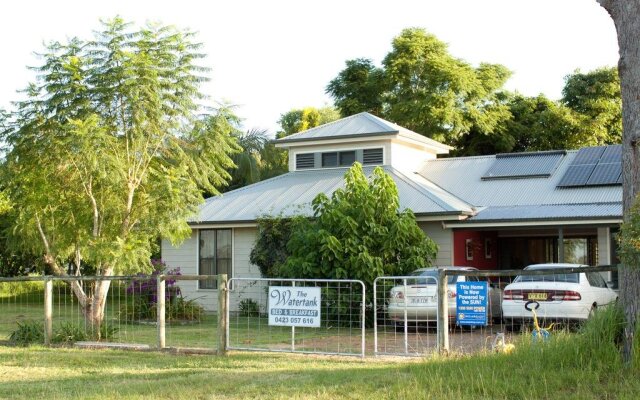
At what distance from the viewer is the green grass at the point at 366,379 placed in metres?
8.96

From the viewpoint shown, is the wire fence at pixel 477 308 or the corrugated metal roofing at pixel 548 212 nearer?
the wire fence at pixel 477 308

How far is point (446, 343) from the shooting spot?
12.7 metres

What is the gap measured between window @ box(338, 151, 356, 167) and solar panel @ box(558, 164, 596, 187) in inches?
263

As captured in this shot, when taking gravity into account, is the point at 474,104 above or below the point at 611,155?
above

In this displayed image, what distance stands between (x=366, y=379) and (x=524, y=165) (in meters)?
18.1

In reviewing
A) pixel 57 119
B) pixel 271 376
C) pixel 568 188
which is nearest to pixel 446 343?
pixel 271 376

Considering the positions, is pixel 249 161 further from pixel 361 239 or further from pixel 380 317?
pixel 380 317

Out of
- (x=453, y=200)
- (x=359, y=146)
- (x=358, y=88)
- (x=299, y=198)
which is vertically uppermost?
(x=358, y=88)

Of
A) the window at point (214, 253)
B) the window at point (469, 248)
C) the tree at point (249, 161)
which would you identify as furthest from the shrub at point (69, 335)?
the tree at point (249, 161)

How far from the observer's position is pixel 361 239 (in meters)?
20.8

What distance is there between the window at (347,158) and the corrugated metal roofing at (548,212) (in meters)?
5.57

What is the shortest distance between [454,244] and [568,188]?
404 centimetres

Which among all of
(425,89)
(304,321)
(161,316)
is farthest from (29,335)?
(425,89)

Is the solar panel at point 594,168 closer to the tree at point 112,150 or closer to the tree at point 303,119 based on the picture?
the tree at point 112,150
